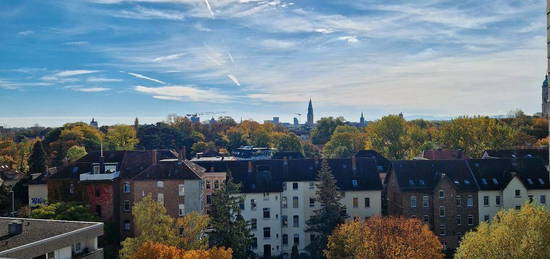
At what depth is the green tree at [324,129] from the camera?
163250 mm

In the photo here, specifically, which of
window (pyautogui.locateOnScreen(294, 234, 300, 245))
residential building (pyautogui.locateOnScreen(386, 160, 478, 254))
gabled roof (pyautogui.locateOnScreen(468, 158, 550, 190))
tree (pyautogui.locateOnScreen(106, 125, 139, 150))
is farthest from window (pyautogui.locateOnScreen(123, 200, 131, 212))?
tree (pyautogui.locateOnScreen(106, 125, 139, 150))

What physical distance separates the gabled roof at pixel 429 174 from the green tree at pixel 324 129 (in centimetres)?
10687

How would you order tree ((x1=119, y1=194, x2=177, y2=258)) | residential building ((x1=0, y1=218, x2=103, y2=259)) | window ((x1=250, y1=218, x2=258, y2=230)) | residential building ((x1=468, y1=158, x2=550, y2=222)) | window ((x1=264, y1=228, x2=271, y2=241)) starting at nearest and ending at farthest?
residential building ((x1=0, y1=218, x2=103, y2=259)) → tree ((x1=119, y1=194, x2=177, y2=258)) → window ((x1=250, y1=218, x2=258, y2=230)) → window ((x1=264, y1=228, x2=271, y2=241)) → residential building ((x1=468, y1=158, x2=550, y2=222))

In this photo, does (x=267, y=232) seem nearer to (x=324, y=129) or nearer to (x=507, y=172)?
(x=507, y=172)

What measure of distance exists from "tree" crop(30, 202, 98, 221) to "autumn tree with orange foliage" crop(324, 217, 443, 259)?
22.1m

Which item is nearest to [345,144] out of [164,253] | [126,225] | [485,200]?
[485,200]

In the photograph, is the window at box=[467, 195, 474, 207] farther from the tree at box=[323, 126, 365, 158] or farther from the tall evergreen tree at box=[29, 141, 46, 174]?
the tall evergreen tree at box=[29, 141, 46, 174]

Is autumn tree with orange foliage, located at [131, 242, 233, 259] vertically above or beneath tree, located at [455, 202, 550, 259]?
beneath

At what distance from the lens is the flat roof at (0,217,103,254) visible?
2602 centimetres

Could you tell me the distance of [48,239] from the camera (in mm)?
26406

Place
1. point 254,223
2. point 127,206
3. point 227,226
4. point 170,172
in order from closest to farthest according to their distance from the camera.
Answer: point 227,226, point 170,172, point 127,206, point 254,223

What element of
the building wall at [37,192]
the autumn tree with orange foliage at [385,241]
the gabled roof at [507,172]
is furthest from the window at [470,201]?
the building wall at [37,192]

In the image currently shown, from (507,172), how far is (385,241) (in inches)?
1011

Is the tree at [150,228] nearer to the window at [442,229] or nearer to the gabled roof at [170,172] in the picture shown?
the gabled roof at [170,172]
